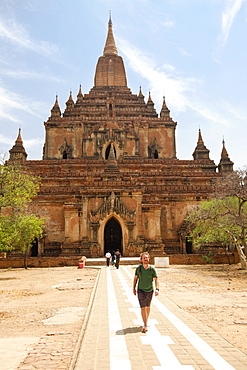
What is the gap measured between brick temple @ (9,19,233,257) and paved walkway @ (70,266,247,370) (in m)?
19.5

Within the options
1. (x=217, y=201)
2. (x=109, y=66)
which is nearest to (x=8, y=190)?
(x=217, y=201)

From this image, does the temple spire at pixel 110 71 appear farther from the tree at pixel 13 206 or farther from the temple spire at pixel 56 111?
the tree at pixel 13 206

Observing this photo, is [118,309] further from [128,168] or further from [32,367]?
[128,168]

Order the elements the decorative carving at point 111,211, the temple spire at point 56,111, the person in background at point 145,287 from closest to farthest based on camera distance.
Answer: the person in background at point 145,287, the decorative carving at point 111,211, the temple spire at point 56,111

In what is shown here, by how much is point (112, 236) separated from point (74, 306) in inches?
802

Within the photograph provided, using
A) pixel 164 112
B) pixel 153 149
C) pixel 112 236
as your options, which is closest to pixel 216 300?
pixel 112 236

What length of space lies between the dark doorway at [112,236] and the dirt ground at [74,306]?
13167mm

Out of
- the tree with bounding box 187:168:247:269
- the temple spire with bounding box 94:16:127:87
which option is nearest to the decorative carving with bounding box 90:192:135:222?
the tree with bounding box 187:168:247:269

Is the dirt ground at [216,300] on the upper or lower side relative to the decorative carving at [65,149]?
lower

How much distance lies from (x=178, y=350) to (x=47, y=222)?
26.1m

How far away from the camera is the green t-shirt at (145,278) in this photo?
7641 mm

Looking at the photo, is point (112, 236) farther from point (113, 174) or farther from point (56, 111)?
Result: point (56, 111)

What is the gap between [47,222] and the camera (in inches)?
1219

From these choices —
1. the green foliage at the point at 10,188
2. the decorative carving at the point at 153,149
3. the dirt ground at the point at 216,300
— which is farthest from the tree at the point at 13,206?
the decorative carving at the point at 153,149
